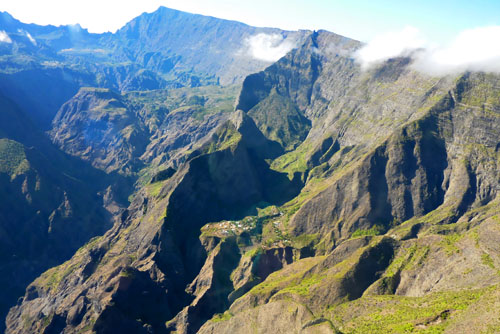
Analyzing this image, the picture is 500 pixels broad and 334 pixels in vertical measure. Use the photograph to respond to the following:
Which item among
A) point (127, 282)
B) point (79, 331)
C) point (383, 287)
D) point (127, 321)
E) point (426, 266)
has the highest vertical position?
point (426, 266)

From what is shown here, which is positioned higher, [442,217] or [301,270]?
[442,217]

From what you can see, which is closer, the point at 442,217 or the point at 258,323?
the point at 258,323

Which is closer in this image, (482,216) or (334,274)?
(334,274)

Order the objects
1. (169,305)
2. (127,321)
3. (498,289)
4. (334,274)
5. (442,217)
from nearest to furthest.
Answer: (498,289)
(334,274)
(127,321)
(169,305)
(442,217)

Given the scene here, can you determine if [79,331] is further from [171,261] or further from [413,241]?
[413,241]

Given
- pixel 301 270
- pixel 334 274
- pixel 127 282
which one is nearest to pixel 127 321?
pixel 127 282

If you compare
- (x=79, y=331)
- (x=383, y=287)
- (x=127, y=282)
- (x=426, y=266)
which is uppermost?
(x=426, y=266)

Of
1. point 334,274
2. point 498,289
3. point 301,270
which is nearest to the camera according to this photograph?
point 498,289

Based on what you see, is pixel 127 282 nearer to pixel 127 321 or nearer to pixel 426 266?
pixel 127 321

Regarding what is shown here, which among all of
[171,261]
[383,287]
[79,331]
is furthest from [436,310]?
[79,331]
